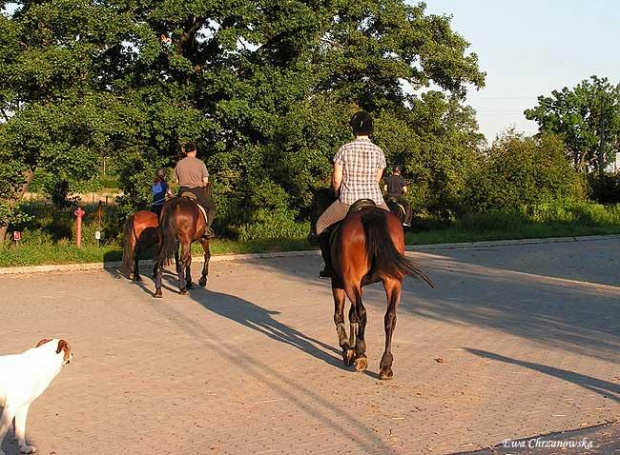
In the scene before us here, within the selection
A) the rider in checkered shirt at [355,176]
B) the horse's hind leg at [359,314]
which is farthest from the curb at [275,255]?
the horse's hind leg at [359,314]

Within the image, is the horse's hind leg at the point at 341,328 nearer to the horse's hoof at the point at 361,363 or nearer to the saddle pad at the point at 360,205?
the horse's hoof at the point at 361,363

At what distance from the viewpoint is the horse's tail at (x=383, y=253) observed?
8508 millimetres

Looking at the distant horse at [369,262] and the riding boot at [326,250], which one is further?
the riding boot at [326,250]

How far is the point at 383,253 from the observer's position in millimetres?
8508

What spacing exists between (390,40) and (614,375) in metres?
20.5

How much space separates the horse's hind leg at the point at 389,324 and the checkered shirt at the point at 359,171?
105 cm

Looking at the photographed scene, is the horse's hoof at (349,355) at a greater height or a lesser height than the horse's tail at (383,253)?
lesser

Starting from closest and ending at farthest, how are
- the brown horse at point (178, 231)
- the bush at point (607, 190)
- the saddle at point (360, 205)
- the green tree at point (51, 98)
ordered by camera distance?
1. the saddle at point (360, 205)
2. the brown horse at point (178, 231)
3. the green tree at point (51, 98)
4. the bush at point (607, 190)

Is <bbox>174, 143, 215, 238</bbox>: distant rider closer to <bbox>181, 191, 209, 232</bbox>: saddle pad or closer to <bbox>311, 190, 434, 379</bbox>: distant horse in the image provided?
<bbox>181, 191, 209, 232</bbox>: saddle pad

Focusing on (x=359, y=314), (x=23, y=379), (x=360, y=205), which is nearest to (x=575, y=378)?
(x=359, y=314)

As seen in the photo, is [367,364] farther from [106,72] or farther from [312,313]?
[106,72]

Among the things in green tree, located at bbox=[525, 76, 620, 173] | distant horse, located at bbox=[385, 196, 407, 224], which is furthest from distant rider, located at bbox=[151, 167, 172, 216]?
green tree, located at bbox=[525, 76, 620, 173]

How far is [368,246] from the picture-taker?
8.67 m

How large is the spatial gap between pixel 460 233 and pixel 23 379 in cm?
2455
